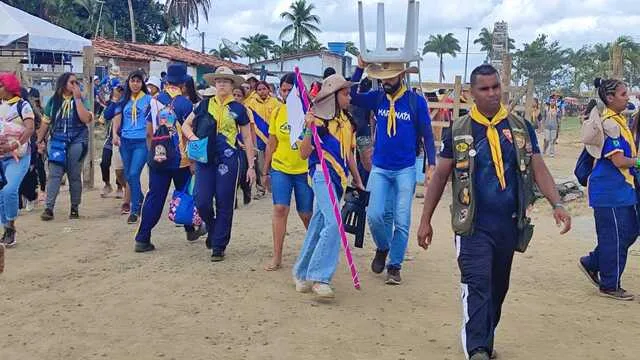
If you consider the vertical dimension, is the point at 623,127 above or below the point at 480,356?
above

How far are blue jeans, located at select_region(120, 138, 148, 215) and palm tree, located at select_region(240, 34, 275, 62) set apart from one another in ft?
194

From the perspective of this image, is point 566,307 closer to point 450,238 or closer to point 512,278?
point 512,278

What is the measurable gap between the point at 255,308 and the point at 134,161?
4106 millimetres

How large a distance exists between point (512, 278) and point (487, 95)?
122 inches


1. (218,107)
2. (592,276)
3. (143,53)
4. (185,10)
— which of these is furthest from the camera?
(185,10)

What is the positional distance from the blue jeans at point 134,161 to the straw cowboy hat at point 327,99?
3.80 metres

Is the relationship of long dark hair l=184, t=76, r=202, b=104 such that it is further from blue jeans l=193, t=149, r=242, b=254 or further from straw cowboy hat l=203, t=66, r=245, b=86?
blue jeans l=193, t=149, r=242, b=254

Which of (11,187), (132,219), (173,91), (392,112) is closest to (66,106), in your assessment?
A: (132,219)

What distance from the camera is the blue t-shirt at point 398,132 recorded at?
670 centimetres

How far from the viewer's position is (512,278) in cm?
736

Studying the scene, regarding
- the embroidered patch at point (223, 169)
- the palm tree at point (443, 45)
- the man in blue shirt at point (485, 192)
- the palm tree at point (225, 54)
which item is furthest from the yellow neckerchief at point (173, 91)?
the palm tree at point (443, 45)

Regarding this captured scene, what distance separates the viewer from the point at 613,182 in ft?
21.5

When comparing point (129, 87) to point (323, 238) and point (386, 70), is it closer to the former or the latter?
point (386, 70)

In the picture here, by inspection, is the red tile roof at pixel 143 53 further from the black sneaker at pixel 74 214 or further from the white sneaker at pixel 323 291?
the white sneaker at pixel 323 291
